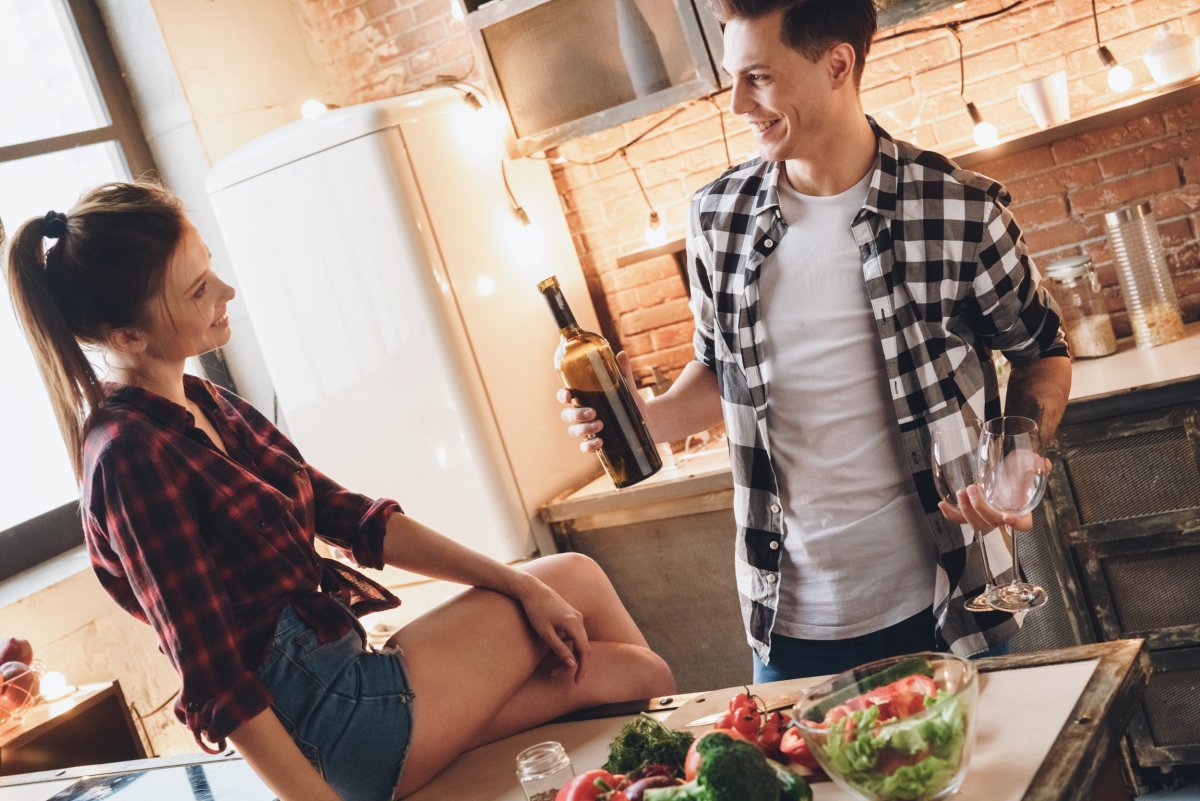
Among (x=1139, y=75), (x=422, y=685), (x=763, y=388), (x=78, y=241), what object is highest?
(x=78, y=241)

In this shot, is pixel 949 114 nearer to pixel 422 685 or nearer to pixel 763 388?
pixel 763 388

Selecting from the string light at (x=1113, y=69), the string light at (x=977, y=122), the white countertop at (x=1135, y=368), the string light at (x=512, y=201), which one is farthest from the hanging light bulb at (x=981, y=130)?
the string light at (x=512, y=201)

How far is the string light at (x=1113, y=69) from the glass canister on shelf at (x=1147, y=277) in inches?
12.7

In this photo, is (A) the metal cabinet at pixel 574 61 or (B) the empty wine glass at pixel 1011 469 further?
(A) the metal cabinet at pixel 574 61

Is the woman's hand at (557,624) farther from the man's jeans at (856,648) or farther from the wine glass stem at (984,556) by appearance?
the wine glass stem at (984,556)

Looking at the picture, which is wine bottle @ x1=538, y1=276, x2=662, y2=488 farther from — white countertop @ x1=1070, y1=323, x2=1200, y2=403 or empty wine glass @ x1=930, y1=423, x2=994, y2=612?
white countertop @ x1=1070, y1=323, x2=1200, y2=403

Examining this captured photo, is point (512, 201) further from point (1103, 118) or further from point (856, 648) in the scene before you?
point (856, 648)

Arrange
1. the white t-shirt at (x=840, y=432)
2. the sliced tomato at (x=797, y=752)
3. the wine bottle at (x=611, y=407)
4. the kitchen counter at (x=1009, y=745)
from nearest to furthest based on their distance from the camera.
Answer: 1. the kitchen counter at (x=1009, y=745)
2. the sliced tomato at (x=797, y=752)
3. the white t-shirt at (x=840, y=432)
4. the wine bottle at (x=611, y=407)

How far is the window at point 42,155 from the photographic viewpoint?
329 centimetres

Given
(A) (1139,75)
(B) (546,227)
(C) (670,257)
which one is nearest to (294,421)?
(B) (546,227)

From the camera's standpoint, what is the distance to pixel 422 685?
1493mm

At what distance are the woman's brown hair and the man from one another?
0.61 meters

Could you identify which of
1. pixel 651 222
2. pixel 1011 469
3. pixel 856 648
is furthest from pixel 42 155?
pixel 1011 469

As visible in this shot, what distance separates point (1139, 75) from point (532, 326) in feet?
5.44
